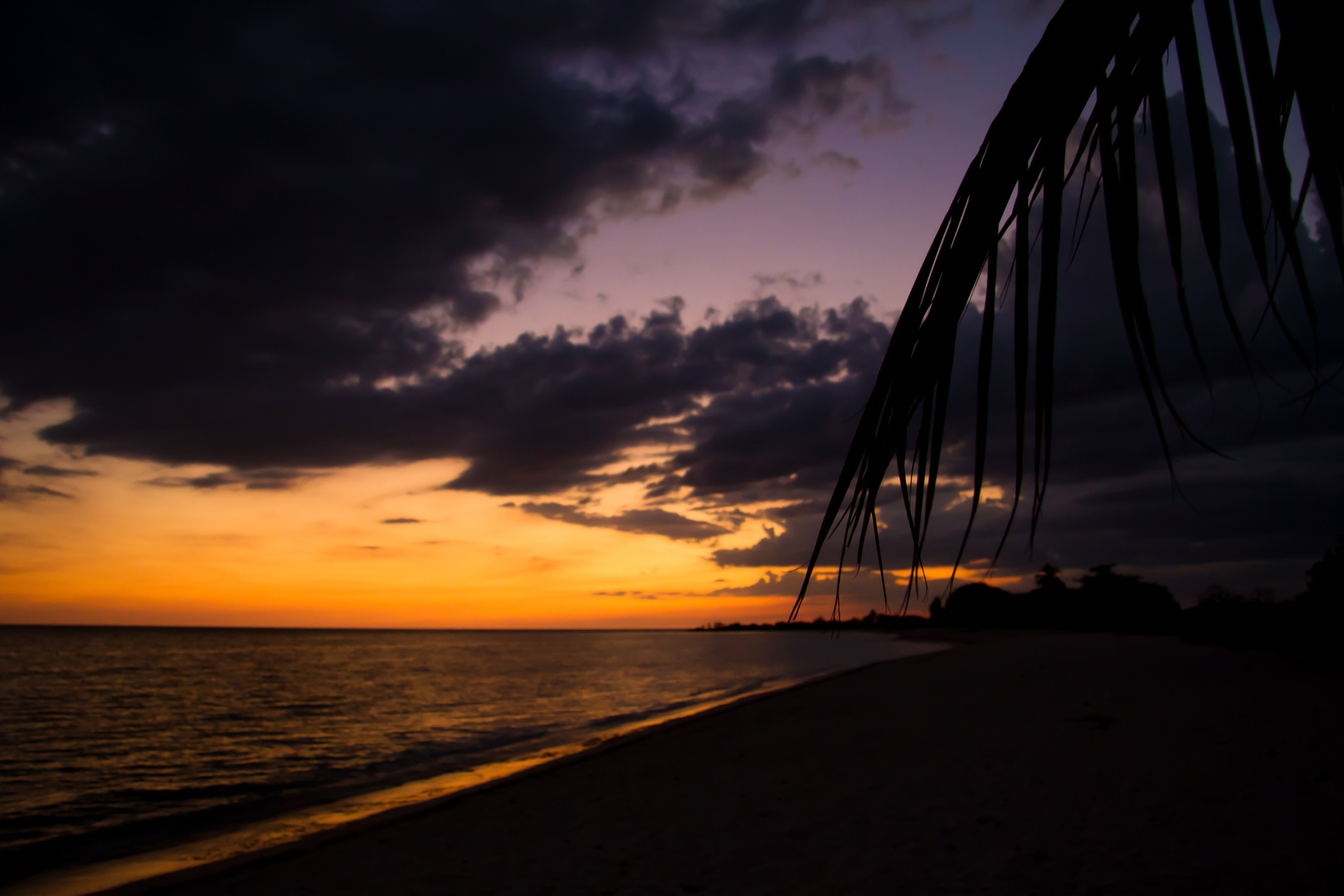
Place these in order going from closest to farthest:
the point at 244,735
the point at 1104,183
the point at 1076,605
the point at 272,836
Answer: the point at 1104,183 < the point at 272,836 < the point at 244,735 < the point at 1076,605

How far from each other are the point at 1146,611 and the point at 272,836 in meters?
58.9

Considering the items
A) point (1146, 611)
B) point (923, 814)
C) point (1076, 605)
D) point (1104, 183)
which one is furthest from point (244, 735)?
point (1076, 605)

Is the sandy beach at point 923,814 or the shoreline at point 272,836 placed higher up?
the sandy beach at point 923,814

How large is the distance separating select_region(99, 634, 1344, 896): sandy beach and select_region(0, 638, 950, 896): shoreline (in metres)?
0.18

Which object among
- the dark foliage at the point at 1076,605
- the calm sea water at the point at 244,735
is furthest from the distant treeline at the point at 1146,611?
the calm sea water at the point at 244,735

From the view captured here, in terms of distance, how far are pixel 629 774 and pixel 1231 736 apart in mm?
7124

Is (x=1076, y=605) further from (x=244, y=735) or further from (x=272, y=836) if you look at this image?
(x=272, y=836)

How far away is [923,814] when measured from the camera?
6344mm

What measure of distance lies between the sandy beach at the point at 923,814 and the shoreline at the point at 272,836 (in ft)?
0.59

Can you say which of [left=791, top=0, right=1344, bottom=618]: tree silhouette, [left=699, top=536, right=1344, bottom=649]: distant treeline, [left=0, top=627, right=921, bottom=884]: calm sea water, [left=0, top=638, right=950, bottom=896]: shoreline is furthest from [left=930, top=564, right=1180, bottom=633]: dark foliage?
[left=791, top=0, right=1344, bottom=618]: tree silhouette

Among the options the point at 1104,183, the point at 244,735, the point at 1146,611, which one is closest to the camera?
the point at 1104,183

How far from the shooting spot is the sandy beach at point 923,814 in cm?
507

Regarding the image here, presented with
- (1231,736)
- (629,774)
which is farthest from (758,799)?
(1231,736)

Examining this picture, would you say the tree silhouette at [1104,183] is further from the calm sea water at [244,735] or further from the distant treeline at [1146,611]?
the calm sea water at [244,735]
